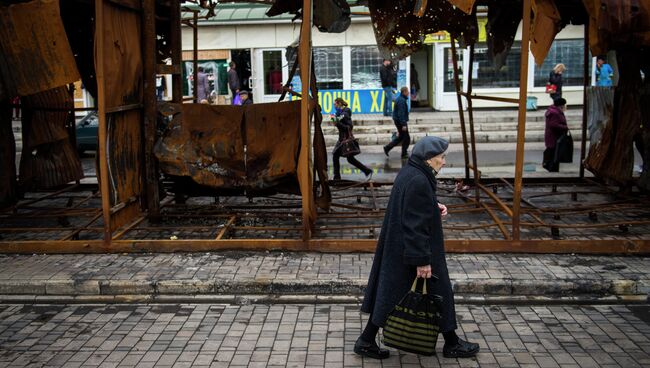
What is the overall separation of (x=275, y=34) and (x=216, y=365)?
64.1 feet

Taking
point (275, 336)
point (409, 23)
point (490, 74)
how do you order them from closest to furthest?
point (275, 336) → point (409, 23) → point (490, 74)

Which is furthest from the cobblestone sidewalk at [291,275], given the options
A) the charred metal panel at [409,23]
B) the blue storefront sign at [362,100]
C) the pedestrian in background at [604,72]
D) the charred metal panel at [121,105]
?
the blue storefront sign at [362,100]

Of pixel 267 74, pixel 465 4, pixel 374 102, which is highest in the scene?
pixel 267 74

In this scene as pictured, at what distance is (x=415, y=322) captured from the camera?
5.05 meters

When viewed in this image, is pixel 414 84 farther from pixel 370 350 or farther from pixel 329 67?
pixel 370 350

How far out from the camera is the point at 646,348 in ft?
18.4

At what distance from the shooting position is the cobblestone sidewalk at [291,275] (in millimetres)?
6926

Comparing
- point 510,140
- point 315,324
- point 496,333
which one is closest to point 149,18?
point 315,324

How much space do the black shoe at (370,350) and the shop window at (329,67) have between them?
19047mm

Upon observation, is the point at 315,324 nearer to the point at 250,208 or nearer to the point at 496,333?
the point at 496,333

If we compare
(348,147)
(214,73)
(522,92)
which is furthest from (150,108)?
(214,73)

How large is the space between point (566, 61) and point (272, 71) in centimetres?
1031

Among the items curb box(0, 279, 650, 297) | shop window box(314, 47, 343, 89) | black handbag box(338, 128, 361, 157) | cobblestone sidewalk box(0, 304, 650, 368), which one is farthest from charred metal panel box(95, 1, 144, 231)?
shop window box(314, 47, 343, 89)

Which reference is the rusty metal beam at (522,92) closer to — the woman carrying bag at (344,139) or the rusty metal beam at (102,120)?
the rusty metal beam at (102,120)
